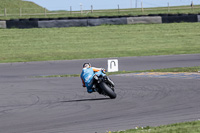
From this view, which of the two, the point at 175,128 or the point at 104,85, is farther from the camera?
the point at 104,85

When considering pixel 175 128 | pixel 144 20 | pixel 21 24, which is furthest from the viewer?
pixel 144 20

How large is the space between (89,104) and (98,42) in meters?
20.3

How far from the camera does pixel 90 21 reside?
33.0 m

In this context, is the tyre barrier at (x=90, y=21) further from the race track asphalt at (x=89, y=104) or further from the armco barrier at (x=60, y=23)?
the race track asphalt at (x=89, y=104)

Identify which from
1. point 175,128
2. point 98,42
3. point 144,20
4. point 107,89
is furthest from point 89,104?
point 144,20

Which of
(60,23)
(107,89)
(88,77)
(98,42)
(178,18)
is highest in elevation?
(178,18)

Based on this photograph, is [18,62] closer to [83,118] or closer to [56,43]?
[56,43]

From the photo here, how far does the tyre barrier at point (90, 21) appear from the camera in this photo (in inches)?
1248

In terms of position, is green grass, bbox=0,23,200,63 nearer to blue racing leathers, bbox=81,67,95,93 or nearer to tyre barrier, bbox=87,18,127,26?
tyre barrier, bbox=87,18,127,26

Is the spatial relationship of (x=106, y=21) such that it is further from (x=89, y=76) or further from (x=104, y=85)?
(x=104, y=85)

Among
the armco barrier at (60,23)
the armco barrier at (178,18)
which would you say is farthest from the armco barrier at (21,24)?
the armco barrier at (178,18)

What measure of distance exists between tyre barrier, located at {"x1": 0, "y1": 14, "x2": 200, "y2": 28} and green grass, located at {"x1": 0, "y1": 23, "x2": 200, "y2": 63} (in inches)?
23.3

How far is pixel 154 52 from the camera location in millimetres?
27359

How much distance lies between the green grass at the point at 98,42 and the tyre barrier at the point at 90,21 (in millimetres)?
592
